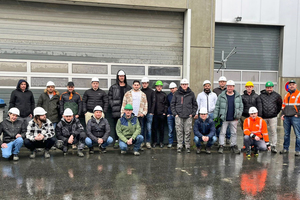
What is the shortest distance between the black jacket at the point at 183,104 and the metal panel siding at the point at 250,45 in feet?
22.5

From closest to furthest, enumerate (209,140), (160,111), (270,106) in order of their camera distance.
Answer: (209,140) → (270,106) → (160,111)

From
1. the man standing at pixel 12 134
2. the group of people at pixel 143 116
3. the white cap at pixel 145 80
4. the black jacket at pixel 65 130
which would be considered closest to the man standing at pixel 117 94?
the group of people at pixel 143 116

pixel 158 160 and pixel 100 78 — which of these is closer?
pixel 158 160

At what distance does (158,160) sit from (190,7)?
202 inches

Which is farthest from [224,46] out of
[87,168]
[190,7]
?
[87,168]

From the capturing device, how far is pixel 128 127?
7836 mm

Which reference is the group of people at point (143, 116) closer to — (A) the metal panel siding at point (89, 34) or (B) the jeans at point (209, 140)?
(B) the jeans at point (209, 140)

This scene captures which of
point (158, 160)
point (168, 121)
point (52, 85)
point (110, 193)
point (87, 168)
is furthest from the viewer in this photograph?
point (168, 121)

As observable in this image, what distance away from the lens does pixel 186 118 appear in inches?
329

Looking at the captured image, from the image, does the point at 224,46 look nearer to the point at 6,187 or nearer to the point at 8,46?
the point at 8,46

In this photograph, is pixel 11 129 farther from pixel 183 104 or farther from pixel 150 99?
pixel 183 104

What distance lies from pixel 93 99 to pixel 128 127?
1.47m

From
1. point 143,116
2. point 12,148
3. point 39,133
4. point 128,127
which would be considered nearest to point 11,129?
point 12,148

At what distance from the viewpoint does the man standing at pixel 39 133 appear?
7.11m
